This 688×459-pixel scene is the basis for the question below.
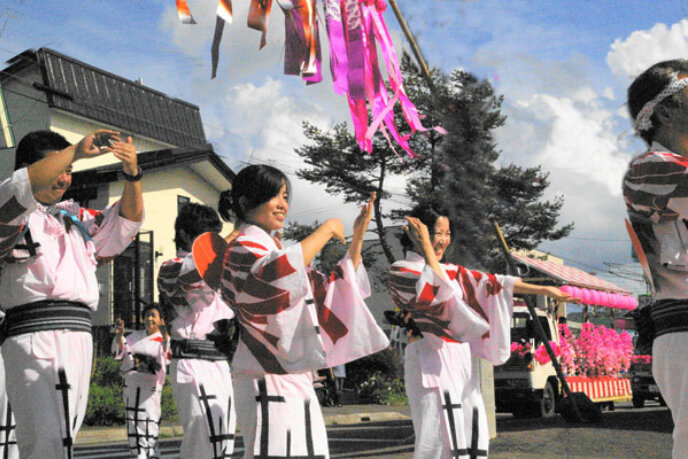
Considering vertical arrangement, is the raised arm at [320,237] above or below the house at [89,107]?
below

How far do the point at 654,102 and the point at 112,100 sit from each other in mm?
2598

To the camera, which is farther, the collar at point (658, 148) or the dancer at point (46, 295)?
the dancer at point (46, 295)

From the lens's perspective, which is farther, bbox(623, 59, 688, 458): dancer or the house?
the house

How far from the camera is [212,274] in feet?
12.0

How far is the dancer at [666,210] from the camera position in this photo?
2830 mm

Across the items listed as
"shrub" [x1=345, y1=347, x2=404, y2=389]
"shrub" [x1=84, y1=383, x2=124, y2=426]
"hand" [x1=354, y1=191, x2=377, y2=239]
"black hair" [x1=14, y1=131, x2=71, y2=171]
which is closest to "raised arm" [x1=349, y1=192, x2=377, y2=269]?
"hand" [x1=354, y1=191, x2=377, y2=239]

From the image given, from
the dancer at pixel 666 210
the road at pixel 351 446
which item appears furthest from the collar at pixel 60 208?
the road at pixel 351 446

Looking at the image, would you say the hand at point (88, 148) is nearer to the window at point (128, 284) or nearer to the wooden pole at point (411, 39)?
the wooden pole at point (411, 39)

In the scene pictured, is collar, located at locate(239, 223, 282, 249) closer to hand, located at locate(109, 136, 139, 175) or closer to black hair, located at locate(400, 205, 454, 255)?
hand, located at locate(109, 136, 139, 175)

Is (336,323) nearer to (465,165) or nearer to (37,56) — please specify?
(37,56)

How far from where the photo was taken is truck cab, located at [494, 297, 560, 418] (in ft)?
48.3

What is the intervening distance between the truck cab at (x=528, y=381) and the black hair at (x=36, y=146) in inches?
469

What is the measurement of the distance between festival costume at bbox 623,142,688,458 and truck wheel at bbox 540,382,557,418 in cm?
1261

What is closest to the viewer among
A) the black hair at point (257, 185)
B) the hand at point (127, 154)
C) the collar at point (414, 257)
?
the hand at point (127, 154)
